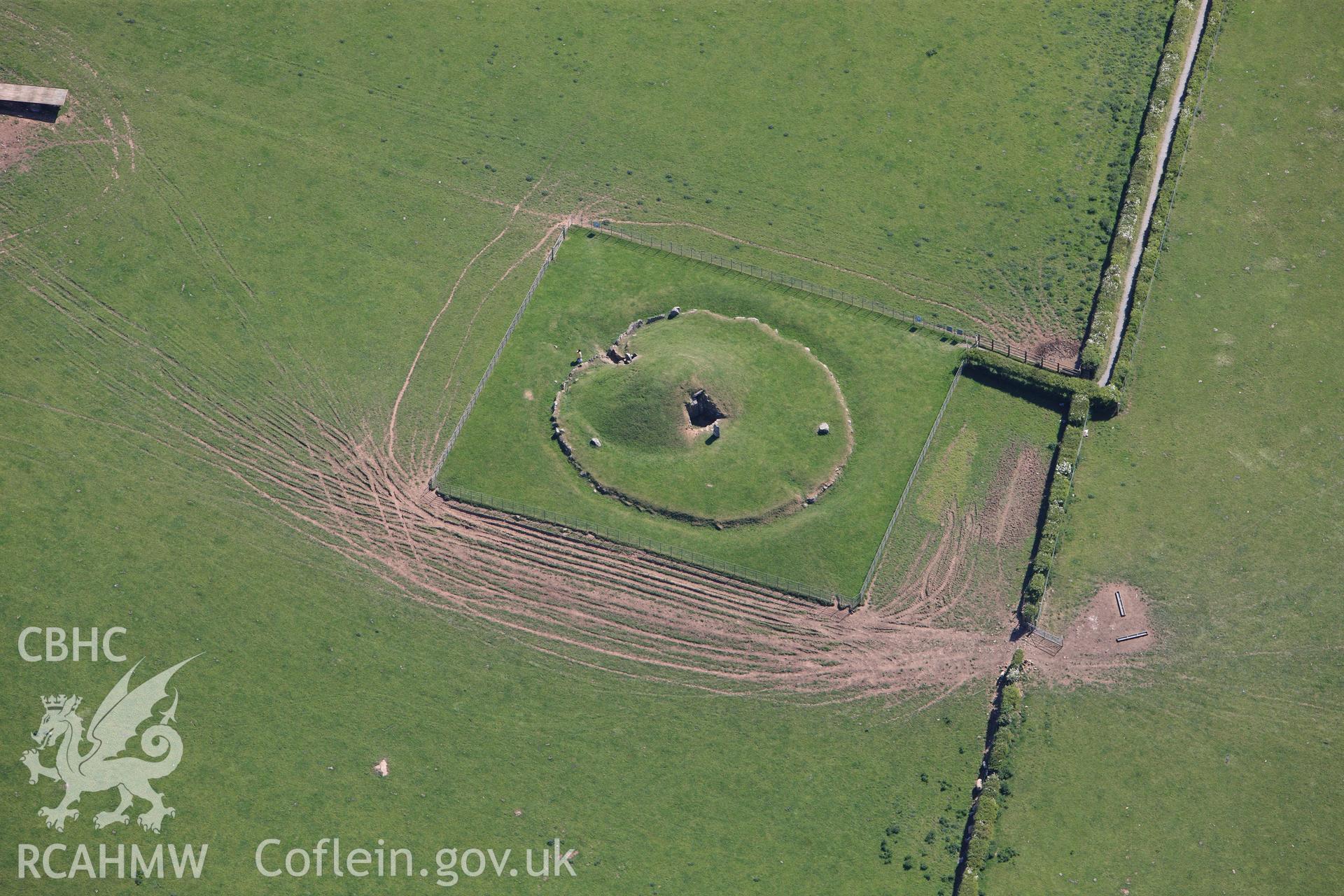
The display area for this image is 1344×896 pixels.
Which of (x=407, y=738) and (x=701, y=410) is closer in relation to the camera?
(x=407, y=738)

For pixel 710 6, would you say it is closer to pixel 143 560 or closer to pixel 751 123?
pixel 751 123

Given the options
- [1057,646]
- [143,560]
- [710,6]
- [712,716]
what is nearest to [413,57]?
[710,6]

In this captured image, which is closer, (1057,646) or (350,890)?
(350,890)

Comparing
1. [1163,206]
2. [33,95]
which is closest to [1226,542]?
[1163,206]

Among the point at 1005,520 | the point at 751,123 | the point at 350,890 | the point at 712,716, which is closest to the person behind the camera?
the point at 350,890

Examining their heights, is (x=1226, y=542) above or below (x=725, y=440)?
above

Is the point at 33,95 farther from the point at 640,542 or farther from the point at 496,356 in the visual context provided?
the point at 640,542
